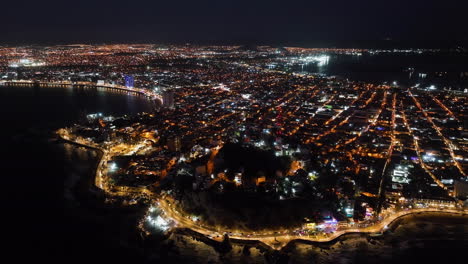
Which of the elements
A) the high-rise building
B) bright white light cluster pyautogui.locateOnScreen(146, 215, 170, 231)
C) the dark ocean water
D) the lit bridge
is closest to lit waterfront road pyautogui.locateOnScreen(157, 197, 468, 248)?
bright white light cluster pyautogui.locateOnScreen(146, 215, 170, 231)

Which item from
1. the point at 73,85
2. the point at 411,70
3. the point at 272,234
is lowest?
the point at 272,234

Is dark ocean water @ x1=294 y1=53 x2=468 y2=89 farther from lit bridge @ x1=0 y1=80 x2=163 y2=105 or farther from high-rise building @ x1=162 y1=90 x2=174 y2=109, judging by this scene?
lit bridge @ x1=0 y1=80 x2=163 y2=105

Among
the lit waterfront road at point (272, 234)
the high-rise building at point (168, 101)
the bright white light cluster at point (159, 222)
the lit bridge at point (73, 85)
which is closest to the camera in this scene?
the lit waterfront road at point (272, 234)

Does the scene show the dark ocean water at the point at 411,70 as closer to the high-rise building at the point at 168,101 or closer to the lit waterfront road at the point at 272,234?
the high-rise building at the point at 168,101

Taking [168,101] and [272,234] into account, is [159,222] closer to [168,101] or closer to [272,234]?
[272,234]

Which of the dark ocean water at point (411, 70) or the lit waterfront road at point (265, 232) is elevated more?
the dark ocean water at point (411, 70)

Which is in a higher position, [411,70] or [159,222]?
[411,70]

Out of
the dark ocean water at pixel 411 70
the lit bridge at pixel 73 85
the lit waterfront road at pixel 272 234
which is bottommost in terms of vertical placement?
the lit waterfront road at pixel 272 234

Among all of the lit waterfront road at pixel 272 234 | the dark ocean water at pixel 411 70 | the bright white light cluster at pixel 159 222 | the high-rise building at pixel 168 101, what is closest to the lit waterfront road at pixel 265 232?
the lit waterfront road at pixel 272 234

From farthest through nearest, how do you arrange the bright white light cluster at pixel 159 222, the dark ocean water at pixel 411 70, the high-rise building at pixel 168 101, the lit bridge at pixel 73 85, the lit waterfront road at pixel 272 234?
1. the dark ocean water at pixel 411 70
2. the lit bridge at pixel 73 85
3. the high-rise building at pixel 168 101
4. the bright white light cluster at pixel 159 222
5. the lit waterfront road at pixel 272 234

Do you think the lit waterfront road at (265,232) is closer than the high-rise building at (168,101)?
Yes

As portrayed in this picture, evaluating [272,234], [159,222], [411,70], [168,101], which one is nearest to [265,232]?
[272,234]
